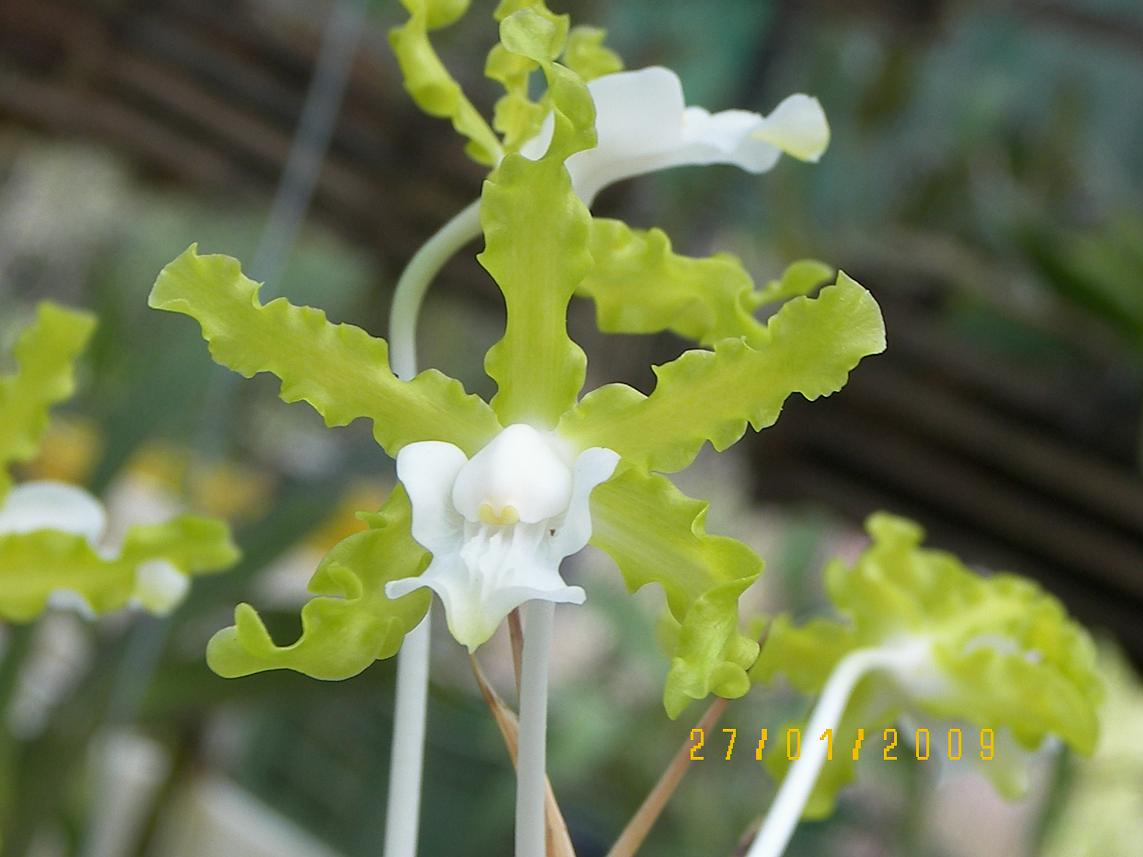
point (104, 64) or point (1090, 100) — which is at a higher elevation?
point (1090, 100)

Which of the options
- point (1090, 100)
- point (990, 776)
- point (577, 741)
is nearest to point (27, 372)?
point (990, 776)

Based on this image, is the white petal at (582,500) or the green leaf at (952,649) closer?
→ the white petal at (582,500)

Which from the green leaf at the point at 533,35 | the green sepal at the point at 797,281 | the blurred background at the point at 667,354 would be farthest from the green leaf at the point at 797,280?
the blurred background at the point at 667,354

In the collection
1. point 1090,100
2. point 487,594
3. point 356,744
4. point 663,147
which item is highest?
point 1090,100

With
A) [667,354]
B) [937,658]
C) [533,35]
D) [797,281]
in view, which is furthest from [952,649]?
[667,354]

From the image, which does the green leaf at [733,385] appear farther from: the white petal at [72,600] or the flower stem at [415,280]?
the white petal at [72,600]

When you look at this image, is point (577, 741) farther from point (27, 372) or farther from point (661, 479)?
point (661, 479)
